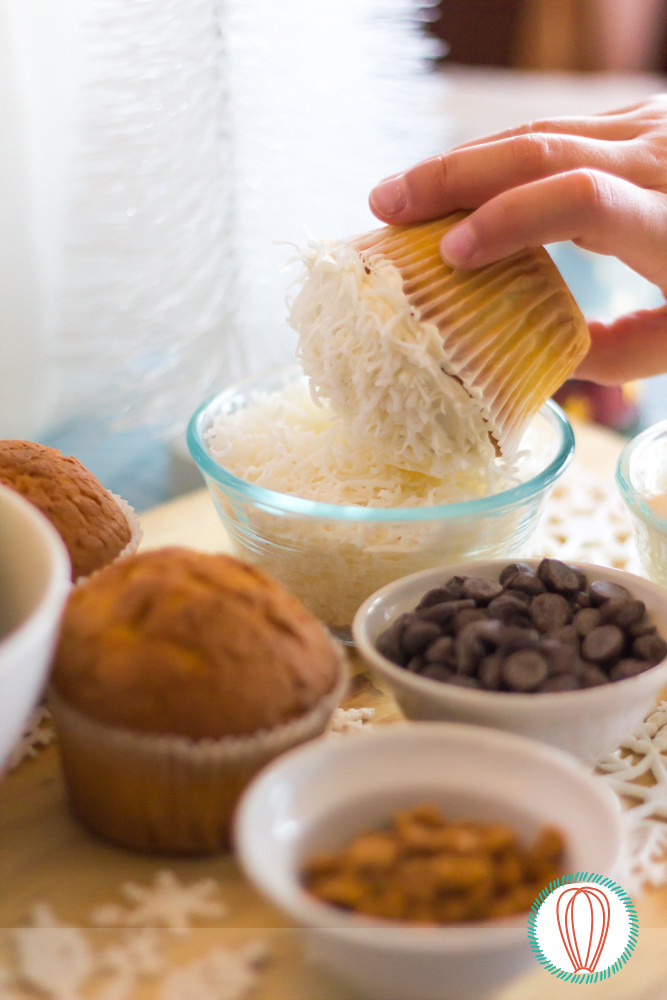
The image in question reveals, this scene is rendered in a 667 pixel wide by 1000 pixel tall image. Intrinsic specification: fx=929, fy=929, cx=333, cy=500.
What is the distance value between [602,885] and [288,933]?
0.18m

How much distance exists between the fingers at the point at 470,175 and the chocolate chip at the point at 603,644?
381 millimetres

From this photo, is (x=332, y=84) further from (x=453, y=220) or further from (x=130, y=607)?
(x=130, y=607)

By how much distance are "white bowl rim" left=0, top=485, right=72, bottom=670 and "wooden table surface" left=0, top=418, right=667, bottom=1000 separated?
0.41 ft

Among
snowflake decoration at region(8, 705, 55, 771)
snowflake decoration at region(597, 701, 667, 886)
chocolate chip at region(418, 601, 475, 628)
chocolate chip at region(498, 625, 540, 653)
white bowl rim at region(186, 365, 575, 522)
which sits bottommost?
snowflake decoration at region(597, 701, 667, 886)

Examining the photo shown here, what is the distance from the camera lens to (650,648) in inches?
24.2

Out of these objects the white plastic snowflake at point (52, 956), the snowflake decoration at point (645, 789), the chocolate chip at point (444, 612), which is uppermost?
the chocolate chip at point (444, 612)

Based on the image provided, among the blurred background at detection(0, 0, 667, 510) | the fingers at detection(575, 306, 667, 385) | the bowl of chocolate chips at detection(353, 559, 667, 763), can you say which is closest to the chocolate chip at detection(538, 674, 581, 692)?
the bowl of chocolate chips at detection(353, 559, 667, 763)

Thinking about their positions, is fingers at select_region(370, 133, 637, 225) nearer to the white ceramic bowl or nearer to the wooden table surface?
the white ceramic bowl

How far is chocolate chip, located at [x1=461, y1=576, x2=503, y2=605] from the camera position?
0.65 metres

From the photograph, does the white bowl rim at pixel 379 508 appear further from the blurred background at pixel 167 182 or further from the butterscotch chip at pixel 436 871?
the blurred background at pixel 167 182

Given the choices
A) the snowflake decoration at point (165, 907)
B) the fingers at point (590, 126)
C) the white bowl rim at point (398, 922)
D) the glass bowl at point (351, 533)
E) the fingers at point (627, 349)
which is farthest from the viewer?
the fingers at point (627, 349)

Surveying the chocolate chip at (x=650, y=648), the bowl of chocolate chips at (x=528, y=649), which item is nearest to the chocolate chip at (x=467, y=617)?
the bowl of chocolate chips at (x=528, y=649)

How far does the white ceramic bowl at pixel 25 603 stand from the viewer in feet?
1.52

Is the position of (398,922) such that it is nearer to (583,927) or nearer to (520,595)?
(583,927)
